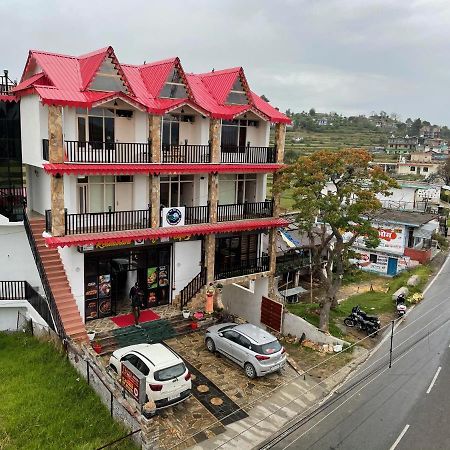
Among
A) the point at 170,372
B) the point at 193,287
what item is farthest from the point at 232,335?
→ the point at 193,287

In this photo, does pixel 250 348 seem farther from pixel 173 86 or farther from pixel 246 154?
pixel 173 86

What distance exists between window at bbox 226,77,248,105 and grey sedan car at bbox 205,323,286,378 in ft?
39.7

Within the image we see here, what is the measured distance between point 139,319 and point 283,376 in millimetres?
7480

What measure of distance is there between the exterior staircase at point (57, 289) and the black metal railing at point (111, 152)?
15.3 feet

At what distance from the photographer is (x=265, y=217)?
85.7ft

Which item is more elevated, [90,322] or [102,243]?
[102,243]

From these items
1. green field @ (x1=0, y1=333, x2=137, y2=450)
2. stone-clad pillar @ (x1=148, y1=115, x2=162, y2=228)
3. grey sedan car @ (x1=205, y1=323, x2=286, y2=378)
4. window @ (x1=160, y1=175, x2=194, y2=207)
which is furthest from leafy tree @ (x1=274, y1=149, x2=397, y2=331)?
green field @ (x1=0, y1=333, x2=137, y2=450)

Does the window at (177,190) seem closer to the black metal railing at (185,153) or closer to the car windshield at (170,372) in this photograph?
the black metal railing at (185,153)

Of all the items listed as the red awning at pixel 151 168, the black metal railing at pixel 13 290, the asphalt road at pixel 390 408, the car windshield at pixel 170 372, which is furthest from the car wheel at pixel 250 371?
the black metal railing at pixel 13 290

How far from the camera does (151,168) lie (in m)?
20.9

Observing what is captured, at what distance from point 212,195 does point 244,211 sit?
9.14 ft

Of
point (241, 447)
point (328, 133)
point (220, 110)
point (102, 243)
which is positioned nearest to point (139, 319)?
point (102, 243)

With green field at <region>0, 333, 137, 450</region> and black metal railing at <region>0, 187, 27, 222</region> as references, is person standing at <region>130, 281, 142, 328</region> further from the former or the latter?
black metal railing at <region>0, 187, 27, 222</region>

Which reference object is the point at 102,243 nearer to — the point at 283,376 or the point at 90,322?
the point at 90,322
